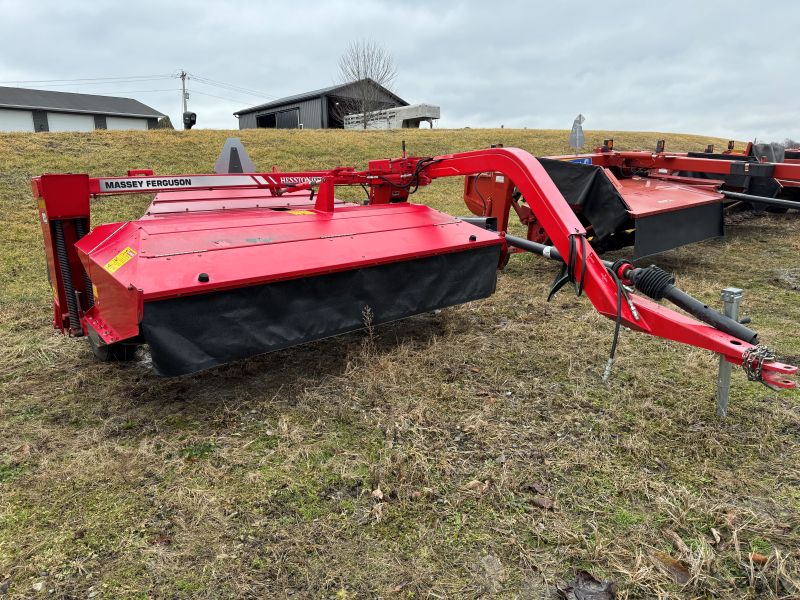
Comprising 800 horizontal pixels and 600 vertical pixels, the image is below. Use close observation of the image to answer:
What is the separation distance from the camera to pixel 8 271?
671 cm

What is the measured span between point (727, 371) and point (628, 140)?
73.9 ft

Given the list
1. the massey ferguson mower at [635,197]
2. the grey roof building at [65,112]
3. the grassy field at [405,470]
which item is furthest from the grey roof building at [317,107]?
the grassy field at [405,470]

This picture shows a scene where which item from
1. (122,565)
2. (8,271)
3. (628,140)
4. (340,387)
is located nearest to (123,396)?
(340,387)


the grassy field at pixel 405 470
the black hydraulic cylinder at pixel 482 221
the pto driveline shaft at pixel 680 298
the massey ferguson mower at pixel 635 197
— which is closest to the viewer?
the grassy field at pixel 405 470

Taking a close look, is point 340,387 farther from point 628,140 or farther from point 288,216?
point 628,140

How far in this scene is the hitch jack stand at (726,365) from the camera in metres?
2.52

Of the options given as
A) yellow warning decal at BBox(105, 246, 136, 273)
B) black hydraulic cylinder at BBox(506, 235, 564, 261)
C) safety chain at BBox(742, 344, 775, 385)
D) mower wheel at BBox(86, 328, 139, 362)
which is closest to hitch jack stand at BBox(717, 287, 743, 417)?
safety chain at BBox(742, 344, 775, 385)

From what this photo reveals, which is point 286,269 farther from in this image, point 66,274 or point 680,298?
point 680,298

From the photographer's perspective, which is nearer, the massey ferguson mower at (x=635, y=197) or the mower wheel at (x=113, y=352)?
the mower wheel at (x=113, y=352)

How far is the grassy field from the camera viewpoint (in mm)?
2027

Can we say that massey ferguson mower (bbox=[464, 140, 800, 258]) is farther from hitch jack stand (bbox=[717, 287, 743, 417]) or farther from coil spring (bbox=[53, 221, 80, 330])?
coil spring (bbox=[53, 221, 80, 330])

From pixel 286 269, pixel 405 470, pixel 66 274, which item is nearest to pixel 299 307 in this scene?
pixel 286 269

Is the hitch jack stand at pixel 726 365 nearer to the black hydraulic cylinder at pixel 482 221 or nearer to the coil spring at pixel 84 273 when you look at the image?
the black hydraulic cylinder at pixel 482 221

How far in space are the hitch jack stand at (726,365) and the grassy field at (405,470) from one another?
0.11 m
